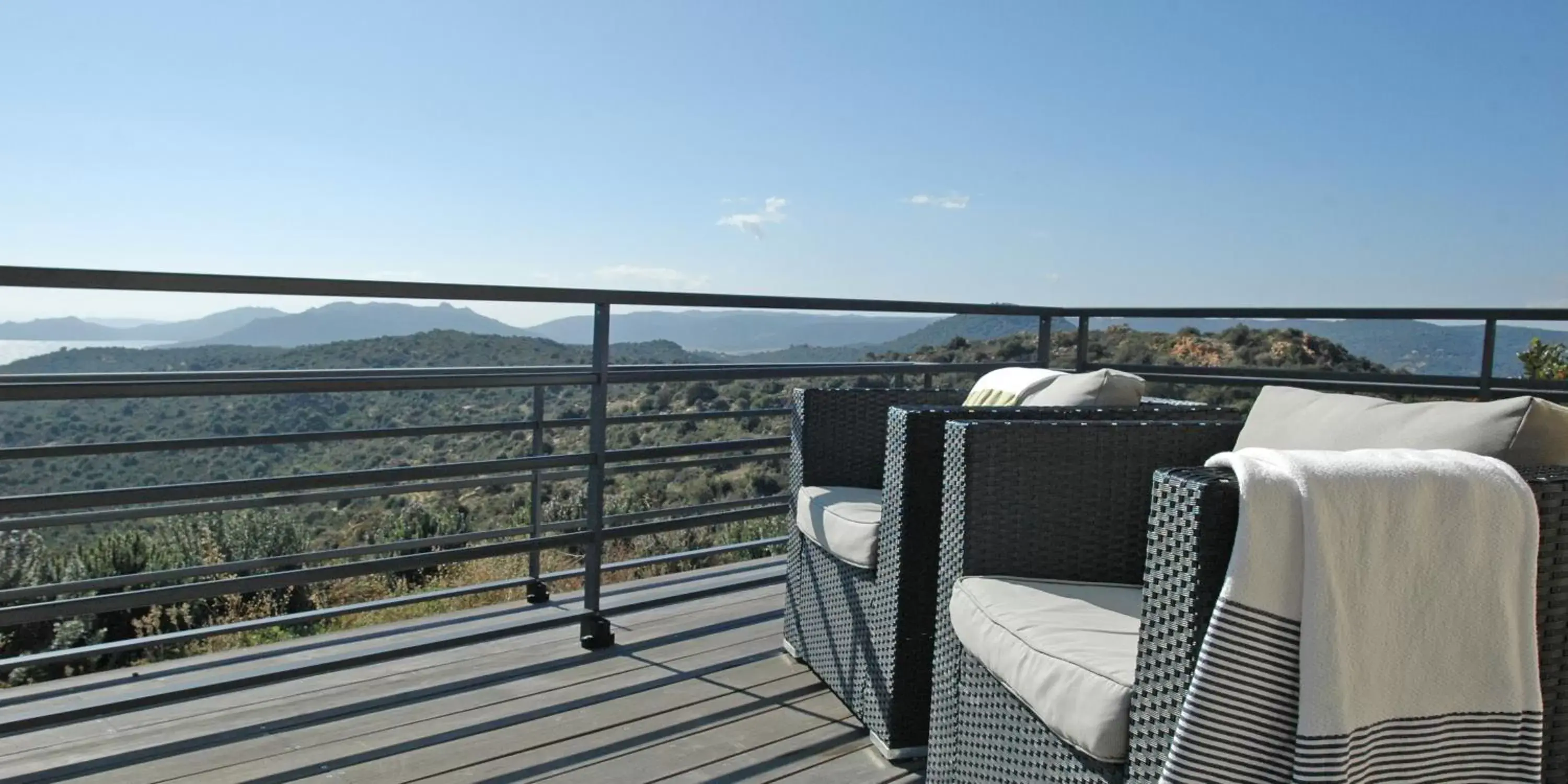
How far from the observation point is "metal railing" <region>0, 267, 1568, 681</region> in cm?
205

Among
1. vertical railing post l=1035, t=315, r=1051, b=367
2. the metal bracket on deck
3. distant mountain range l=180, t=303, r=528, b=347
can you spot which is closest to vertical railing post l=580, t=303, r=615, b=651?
the metal bracket on deck

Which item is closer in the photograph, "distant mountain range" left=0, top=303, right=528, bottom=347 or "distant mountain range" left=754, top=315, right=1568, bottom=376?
"distant mountain range" left=754, top=315, right=1568, bottom=376

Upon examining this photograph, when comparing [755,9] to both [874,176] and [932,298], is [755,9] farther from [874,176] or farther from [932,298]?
[874,176]

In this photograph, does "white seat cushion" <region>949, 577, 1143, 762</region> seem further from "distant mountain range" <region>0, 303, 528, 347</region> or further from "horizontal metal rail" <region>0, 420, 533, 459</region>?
"distant mountain range" <region>0, 303, 528, 347</region>

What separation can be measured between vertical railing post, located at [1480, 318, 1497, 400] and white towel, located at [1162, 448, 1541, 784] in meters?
2.22

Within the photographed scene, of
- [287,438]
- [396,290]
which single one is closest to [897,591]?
[396,290]

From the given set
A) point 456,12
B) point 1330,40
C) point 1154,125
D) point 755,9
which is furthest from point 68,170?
point 1330,40

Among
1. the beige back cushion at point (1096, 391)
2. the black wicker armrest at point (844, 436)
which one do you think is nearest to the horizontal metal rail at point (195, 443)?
the black wicker armrest at point (844, 436)

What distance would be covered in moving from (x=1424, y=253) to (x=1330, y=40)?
4696mm

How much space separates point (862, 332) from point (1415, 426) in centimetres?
485

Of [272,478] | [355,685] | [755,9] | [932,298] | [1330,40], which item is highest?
[1330,40]

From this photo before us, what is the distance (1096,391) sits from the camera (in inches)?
94.3

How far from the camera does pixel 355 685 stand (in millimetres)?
2531

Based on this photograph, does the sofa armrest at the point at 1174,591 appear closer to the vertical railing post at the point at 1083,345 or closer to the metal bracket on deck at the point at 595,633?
the metal bracket on deck at the point at 595,633
